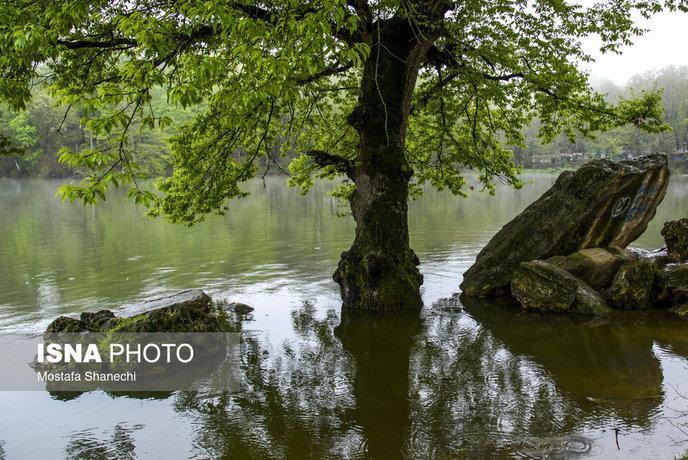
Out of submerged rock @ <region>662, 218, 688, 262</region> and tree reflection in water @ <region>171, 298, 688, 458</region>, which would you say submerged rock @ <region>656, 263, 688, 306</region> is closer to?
submerged rock @ <region>662, 218, 688, 262</region>

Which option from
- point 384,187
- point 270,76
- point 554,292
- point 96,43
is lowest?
point 554,292

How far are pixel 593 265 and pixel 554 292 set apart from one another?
5.71 feet

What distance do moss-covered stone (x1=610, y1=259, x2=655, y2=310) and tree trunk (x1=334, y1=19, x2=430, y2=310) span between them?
4.99 metres

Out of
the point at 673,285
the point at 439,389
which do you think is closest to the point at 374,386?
the point at 439,389

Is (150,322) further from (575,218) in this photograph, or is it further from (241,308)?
(575,218)

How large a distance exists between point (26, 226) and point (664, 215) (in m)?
41.4

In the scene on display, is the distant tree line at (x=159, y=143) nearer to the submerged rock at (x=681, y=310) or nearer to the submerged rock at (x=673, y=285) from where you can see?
the submerged rock at (x=673, y=285)

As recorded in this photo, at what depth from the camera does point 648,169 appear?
51.5ft

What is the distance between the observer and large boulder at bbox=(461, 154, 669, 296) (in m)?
15.4

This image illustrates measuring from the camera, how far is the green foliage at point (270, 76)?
21.9ft

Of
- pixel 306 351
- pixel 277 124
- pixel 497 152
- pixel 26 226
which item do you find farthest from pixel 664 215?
pixel 26 226

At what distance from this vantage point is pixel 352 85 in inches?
774

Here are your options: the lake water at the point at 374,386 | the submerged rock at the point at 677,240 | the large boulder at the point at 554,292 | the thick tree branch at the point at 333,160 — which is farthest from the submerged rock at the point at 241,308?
the submerged rock at the point at 677,240

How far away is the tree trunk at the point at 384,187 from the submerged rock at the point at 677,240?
274 inches
